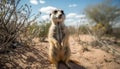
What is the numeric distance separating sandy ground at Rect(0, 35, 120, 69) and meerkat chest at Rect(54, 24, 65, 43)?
0.70 m

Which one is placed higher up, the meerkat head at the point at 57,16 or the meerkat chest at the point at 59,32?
the meerkat head at the point at 57,16

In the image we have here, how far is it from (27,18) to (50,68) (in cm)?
140

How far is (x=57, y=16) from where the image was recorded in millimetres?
4664

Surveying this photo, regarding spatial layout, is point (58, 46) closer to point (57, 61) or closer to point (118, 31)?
point (57, 61)

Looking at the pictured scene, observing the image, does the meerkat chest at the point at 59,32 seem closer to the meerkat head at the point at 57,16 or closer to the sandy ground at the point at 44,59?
the meerkat head at the point at 57,16

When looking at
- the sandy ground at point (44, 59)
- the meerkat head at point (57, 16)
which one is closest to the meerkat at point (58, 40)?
the meerkat head at point (57, 16)

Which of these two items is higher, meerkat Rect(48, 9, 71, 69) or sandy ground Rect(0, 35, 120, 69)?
meerkat Rect(48, 9, 71, 69)

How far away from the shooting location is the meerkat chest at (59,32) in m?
4.80

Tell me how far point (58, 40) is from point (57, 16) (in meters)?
0.62

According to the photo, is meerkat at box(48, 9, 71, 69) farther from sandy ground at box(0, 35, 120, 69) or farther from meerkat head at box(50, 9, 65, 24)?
sandy ground at box(0, 35, 120, 69)

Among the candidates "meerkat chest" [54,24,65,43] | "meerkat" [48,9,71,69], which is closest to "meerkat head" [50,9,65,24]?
"meerkat" [48,9,71,69]

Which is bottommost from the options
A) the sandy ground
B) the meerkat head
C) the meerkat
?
the sandy ground

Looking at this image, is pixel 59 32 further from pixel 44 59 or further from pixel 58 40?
pixel 44 59

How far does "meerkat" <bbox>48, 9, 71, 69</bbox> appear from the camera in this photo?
464 centimetres
